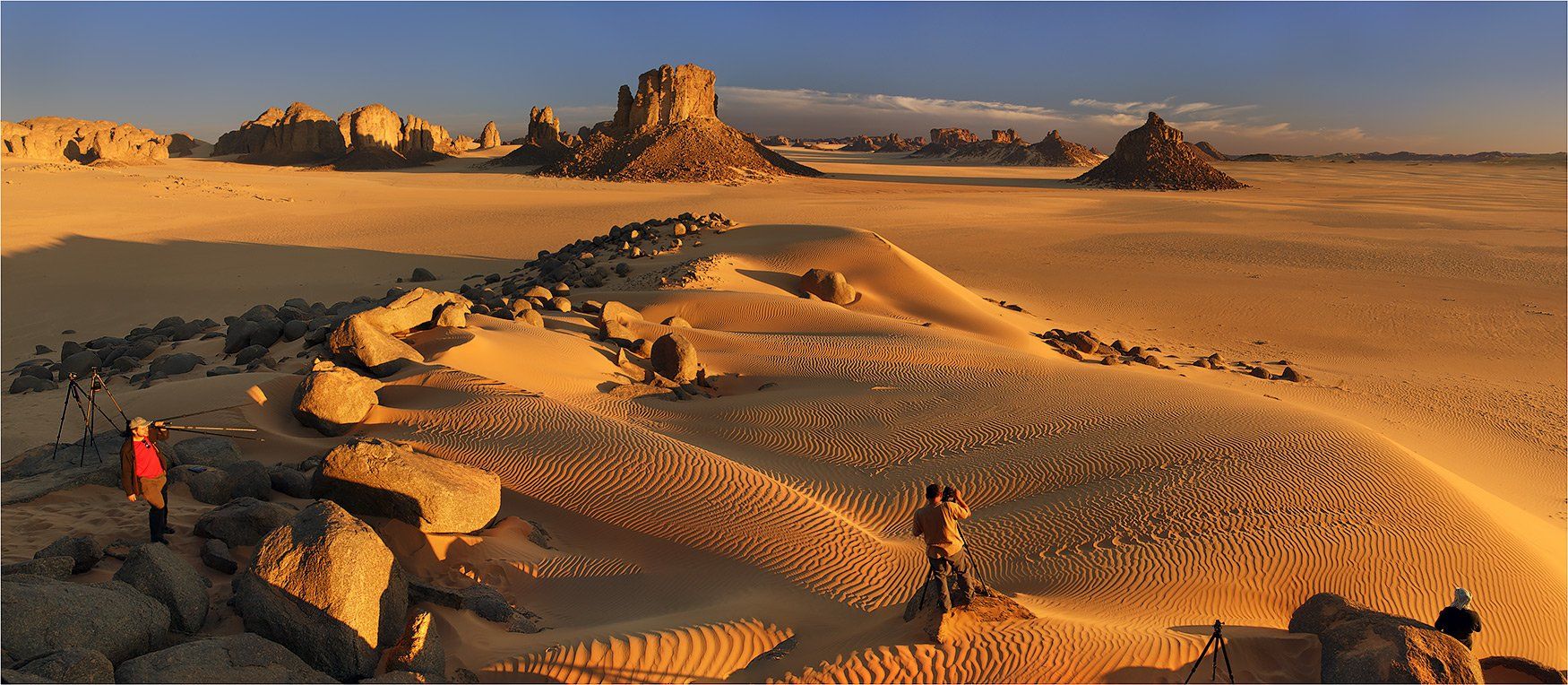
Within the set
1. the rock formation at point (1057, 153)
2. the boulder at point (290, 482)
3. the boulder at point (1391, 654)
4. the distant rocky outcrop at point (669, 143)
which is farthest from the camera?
the rock formation at point (1057, 153)

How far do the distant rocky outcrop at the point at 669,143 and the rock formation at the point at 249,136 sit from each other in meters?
38.4

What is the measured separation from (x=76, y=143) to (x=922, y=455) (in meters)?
90.6

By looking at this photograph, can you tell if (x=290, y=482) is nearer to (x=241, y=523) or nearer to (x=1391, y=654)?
(x=241, y=523)

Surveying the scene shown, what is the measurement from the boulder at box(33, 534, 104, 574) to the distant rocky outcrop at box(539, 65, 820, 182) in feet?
208

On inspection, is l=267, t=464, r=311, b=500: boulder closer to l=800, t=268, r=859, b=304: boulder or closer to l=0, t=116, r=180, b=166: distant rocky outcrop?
l=800, t=268, r=859, b=304: boulder

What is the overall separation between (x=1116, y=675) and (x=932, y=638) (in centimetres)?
131

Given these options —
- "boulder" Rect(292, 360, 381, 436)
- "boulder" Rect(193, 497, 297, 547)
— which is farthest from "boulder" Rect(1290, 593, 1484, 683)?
"boulder" Rect(292, 360, 381, 436)

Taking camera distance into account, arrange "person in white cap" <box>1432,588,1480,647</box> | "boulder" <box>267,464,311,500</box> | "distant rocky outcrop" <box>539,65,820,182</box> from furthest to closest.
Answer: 1. "distant rocky outcrop" <box>539,65,820,182</box>
2. "boulder" <box>267,464,311,500</box>
3. "person in white cap" <box>1432,588,1480,647</box>

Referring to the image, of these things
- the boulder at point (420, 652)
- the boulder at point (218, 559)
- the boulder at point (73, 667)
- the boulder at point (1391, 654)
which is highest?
the boulder at point (73, 667)

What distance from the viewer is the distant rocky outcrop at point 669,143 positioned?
2709 inches

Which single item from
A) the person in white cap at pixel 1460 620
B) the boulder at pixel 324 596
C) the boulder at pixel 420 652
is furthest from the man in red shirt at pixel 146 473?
the person in white cap at pixel 1460 620

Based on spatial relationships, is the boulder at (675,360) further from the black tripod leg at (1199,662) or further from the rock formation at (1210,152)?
the rock formation at (1210,152)

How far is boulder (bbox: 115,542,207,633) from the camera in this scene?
5047mm

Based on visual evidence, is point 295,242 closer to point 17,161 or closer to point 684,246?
point 684,246
